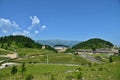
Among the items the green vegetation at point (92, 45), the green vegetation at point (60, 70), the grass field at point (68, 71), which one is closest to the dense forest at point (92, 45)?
the green vegetation at point (92, 45)

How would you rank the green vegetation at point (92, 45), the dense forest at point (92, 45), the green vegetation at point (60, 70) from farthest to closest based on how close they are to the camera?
1. the dense forest at point (92, 45)
2. the green vegetation at point (92, 45)
3. the green vegetation at point (60, 70)

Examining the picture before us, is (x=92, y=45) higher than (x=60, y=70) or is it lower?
higher

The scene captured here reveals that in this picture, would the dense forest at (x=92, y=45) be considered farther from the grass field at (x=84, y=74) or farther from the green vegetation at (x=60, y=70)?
the grass field at (x=84, y=74)

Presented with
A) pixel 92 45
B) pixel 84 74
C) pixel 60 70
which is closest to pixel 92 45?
pixel 92 45

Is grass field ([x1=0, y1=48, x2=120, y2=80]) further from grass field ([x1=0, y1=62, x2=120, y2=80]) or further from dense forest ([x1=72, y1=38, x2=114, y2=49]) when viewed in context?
dense forest ([x1=72, y1=38, x2=114, y2=49])

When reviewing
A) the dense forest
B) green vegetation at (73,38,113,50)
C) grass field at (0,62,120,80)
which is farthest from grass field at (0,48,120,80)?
the dense forest

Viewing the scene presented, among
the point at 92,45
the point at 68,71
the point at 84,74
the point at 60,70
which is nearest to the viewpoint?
the point at 84,74

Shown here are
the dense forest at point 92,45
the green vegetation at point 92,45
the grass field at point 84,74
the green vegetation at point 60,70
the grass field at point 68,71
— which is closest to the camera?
the grass field at point 84,74

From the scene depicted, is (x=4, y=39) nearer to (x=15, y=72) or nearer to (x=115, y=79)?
(x=15, y=72)

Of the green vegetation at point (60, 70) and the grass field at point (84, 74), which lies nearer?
the grass field at point (84, 74)

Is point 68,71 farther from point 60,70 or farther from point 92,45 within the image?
point 92,45

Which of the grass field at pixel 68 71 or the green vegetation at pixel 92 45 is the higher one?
the green vegetation at pixel 92 45

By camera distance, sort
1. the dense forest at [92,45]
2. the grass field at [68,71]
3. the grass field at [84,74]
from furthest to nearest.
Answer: the dense forest at [92,45] < the grass field at [68,71] < the grass field at [84,74]

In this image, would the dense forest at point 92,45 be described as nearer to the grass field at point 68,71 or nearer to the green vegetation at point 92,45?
the green vegetation at point 92,45
